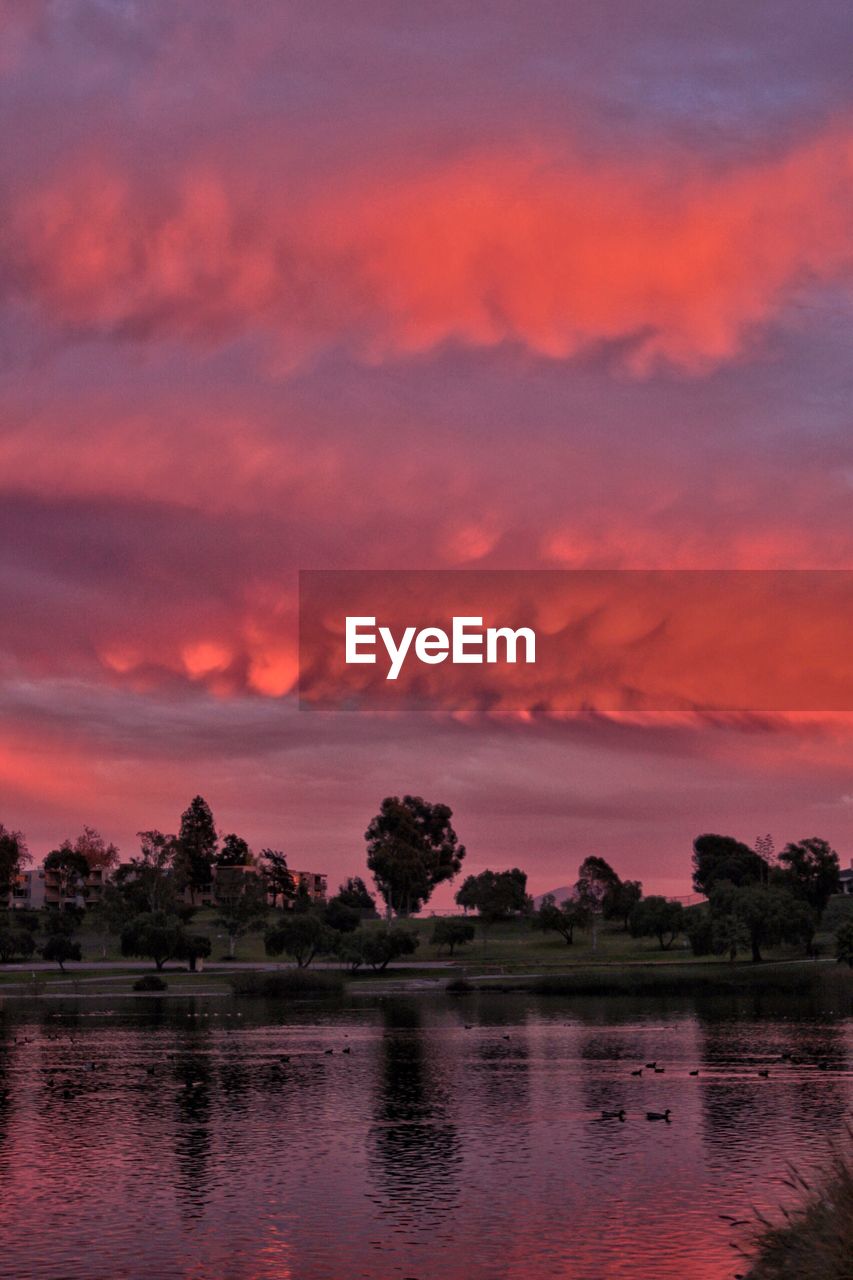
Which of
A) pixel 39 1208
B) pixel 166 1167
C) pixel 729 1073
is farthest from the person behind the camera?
pixel 729 1073

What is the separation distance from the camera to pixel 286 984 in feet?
563

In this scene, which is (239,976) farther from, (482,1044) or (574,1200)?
(574,1200)

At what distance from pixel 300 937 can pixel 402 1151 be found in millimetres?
137767

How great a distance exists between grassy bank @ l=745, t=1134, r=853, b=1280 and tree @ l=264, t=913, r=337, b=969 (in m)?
162

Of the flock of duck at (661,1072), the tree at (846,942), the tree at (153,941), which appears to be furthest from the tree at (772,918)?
the flock of duck at (661,1072)

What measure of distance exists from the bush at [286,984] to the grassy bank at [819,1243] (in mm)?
139343

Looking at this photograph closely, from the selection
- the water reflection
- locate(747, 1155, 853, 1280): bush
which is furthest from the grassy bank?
the water reflection

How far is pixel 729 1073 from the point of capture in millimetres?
79625

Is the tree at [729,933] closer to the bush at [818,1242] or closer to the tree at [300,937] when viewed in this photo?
the tree at [300,937]

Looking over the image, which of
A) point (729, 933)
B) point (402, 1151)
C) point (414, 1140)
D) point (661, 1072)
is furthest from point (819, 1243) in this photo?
point (729, 933)

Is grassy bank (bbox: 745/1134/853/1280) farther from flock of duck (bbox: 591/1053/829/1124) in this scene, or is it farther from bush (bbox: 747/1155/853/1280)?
flock of duck (bbox: 591/1053/829/1124)

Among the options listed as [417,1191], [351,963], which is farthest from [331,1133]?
[351,963]

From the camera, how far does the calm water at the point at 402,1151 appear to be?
1508 inches

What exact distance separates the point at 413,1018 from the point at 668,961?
254 ft
